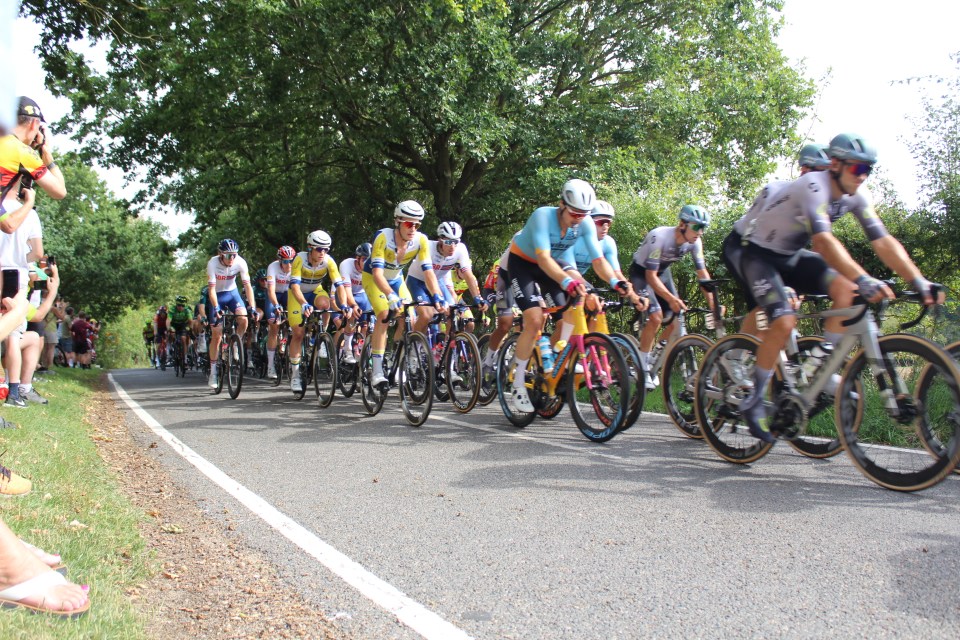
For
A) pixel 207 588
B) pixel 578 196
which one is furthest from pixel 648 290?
pixel 207 588

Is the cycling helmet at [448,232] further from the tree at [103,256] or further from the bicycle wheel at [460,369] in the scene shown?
the tree at [103,256]

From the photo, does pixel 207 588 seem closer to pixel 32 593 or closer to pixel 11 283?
pixel 32 593

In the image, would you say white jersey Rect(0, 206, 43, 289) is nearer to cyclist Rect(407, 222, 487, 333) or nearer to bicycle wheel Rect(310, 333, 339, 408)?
bicycle wheel Rect(310, 333, 339, 408)

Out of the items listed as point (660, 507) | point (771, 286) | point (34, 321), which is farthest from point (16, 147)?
point (34, 321)

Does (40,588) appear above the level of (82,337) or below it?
below

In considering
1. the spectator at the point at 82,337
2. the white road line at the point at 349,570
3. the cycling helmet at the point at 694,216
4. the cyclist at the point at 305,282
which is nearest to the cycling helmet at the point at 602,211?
the cycling helmet at the point at 694,216

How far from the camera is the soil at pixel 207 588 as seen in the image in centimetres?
281

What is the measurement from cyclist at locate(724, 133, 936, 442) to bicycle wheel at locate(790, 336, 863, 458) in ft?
0.58

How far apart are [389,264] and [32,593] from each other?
7.09 m

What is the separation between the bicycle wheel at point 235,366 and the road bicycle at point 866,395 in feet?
24.7

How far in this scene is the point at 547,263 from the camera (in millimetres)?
6770

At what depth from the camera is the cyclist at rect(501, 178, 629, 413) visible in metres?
6.80

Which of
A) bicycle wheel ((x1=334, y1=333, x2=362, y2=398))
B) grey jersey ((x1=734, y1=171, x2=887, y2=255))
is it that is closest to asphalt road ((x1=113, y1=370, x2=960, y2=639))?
grey jersey ((x1=734, y1=171, x2=887, y2=255))

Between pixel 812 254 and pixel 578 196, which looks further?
pixel 578 196
